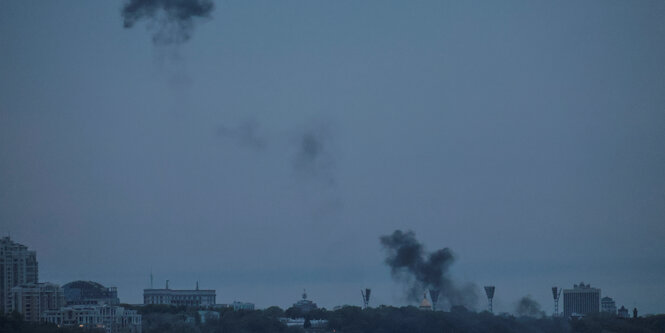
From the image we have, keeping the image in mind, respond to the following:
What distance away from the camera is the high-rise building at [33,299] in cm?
8988

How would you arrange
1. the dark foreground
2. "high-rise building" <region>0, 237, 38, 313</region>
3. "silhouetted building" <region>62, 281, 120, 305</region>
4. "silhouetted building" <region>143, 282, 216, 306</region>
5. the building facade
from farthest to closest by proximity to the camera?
"silhouetted building" <region>143, 282, 216, 306</region>
"silhouetted building" <region>62, 281, 120, 305</region>
"high-rise building" <region>0, 237, 38, 313</region>
the dark foreground
the building facade

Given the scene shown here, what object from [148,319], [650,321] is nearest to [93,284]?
[148,319]

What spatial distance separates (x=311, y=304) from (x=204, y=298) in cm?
2125

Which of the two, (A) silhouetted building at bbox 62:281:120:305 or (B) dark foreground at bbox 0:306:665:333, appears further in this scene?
(A) silhouetted building at bbox 62:281:120:305

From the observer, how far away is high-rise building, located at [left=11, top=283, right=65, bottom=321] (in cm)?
8988

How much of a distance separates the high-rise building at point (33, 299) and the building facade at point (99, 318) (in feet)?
4.82

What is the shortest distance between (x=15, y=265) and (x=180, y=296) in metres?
87.9

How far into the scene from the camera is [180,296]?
187625 mm

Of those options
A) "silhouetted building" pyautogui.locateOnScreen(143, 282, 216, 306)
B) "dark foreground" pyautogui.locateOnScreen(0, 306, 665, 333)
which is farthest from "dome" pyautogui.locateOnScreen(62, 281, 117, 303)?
"dark foreground" pyautogui.locateOnScreen(0, 306, 665, 333)

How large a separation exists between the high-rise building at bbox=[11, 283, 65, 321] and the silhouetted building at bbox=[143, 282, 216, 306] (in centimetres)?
8790

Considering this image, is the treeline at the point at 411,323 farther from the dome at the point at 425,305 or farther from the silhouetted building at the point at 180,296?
the silhouetted building at the point at 180,296

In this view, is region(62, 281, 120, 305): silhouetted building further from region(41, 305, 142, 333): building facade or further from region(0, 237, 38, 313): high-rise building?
region(41, 305, 142, 333): building facade

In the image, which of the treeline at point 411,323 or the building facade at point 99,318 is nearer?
the building facade at point 99,318

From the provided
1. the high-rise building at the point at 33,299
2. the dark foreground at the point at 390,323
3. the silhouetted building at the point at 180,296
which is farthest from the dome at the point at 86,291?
the high-rise building at the point at 33,299
